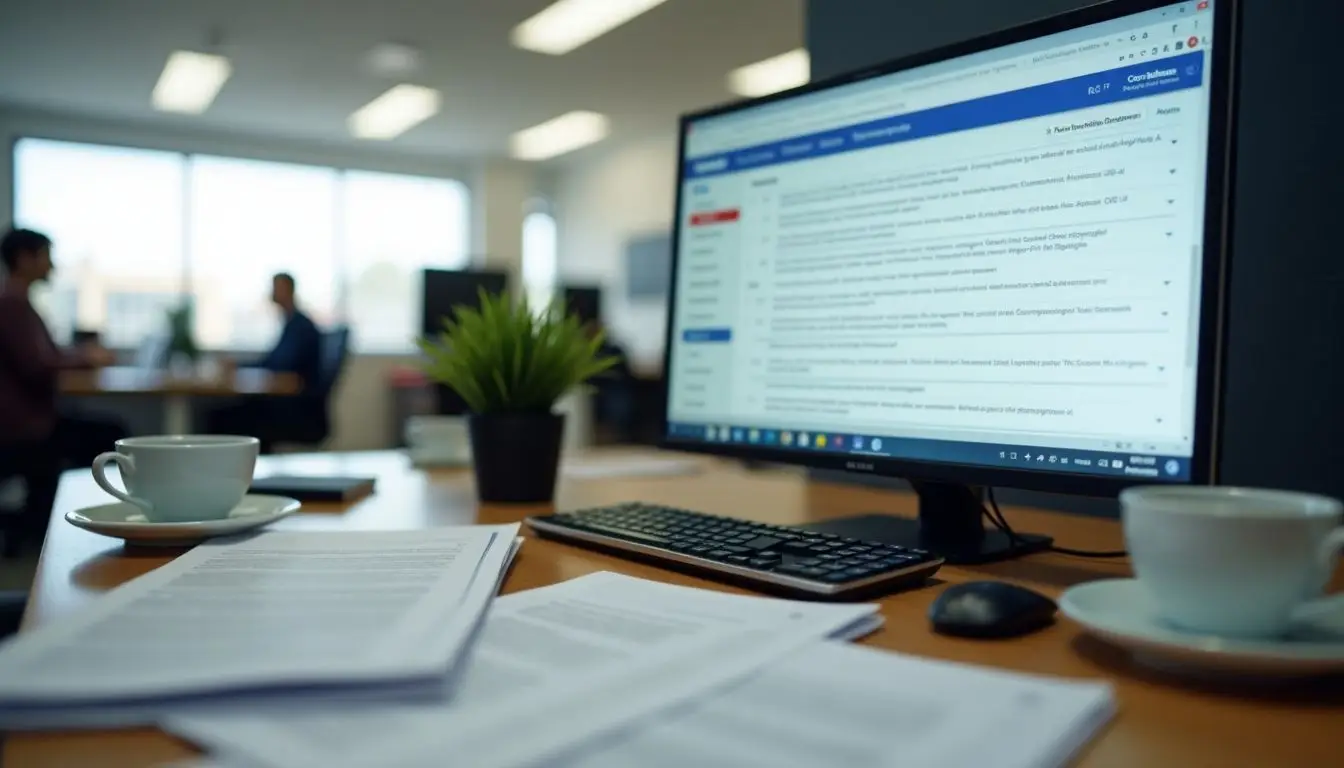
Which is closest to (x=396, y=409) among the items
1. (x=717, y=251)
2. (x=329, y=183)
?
(x=329, y=183)

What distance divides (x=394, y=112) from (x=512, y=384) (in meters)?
5.70

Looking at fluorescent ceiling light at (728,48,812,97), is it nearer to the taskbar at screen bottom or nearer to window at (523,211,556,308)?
window at (523,211,556,308)

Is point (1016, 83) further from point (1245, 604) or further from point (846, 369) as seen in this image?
point (1245, 604)

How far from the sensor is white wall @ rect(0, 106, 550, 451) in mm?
6168

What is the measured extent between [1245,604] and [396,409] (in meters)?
7.16

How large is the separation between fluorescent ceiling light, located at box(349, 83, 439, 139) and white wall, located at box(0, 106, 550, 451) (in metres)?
0.60

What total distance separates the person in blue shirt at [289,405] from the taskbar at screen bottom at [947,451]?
3699mm

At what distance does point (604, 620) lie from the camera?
506mm

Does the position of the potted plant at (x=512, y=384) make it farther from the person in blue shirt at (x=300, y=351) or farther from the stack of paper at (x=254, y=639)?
the person in blue shirt at (x=300, y=351)

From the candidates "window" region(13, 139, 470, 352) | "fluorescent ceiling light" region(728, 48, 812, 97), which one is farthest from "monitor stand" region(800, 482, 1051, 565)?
"window" region(13, 139, 470, 352)

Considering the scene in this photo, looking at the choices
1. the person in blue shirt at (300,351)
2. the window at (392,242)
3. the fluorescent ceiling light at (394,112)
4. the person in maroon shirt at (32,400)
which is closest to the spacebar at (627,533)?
the person in maroon shirt at (32,400)

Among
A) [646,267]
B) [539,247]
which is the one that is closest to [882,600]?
[646,267]

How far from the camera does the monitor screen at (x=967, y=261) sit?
0.62 metres

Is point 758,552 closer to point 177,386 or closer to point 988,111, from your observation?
point 988,111
